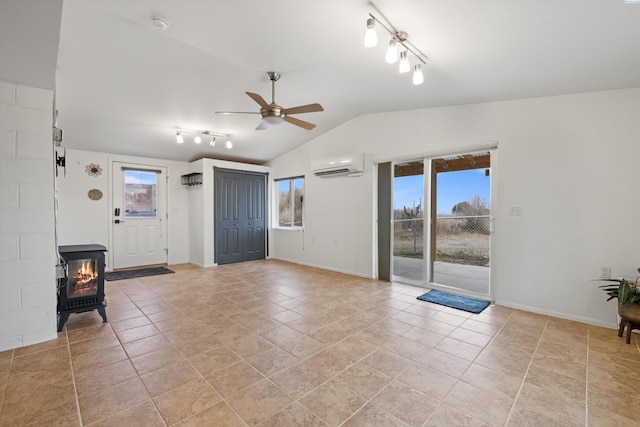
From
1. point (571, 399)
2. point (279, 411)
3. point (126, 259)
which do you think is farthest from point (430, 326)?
point (126, 259)

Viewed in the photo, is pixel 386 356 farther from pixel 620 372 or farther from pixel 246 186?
pixel 246 186

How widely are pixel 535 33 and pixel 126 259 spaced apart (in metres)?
7.29

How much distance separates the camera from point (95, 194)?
5.54 metres

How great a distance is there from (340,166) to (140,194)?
14.6 feet

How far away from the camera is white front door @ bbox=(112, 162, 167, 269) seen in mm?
5816

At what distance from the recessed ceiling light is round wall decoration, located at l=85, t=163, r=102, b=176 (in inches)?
176

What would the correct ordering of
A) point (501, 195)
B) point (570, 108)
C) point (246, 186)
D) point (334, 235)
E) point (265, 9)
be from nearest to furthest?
point (265, 9) → point (570, 108) → point (501, 195) → point (334, 235) → point (246, 186)

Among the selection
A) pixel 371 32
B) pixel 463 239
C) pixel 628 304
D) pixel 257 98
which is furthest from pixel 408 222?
pixel 371 32

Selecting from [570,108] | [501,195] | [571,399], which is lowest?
[571,399]

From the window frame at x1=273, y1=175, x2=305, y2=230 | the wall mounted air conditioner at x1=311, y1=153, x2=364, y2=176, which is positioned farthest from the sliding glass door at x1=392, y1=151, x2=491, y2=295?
the window frame at x1=273, y1=175, x2=305, y2=230

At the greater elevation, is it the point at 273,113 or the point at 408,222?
the point at 273,113

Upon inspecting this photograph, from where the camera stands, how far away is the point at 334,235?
5617 millimetres

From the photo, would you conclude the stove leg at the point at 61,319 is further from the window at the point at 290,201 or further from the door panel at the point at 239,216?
the window at the point at 290,201

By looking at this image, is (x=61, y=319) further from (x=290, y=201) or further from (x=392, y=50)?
(x=290, y=201)
